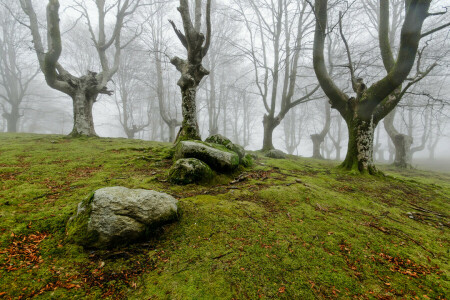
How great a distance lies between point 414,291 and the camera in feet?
4.81

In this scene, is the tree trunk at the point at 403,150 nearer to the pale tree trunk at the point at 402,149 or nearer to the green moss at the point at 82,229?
the pale tree trunk at the point at 402,149

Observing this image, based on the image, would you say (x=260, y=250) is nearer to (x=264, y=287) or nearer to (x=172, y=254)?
(x=264, y=287)

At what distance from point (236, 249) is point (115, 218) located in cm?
128

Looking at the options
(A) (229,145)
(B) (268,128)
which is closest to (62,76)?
(A) (229,145)

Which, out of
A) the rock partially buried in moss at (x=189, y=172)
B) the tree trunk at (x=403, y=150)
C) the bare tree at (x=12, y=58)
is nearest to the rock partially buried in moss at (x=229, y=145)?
the rock partially buried in moss at (x=189, y=172)

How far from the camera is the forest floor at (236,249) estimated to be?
1416 mm

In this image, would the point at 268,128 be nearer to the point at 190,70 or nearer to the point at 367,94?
the point at 367,94

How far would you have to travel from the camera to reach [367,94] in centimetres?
539

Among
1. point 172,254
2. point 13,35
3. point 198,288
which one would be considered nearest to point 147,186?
point 172,254

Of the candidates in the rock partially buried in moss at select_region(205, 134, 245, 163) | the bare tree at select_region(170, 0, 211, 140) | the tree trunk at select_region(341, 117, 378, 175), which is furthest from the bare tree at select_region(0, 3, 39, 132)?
the tree trunk at select_region(341, 117, 378, 175)

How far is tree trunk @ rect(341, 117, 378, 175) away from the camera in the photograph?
5.43 metres

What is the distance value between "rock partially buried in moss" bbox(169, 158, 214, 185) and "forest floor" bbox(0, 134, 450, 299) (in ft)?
0.57

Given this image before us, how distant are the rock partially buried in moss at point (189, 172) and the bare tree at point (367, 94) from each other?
4787mm

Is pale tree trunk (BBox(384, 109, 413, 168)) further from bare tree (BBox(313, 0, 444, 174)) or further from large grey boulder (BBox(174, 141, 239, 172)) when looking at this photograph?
large grey boulder (BBox(174, 141, 239, 172))
